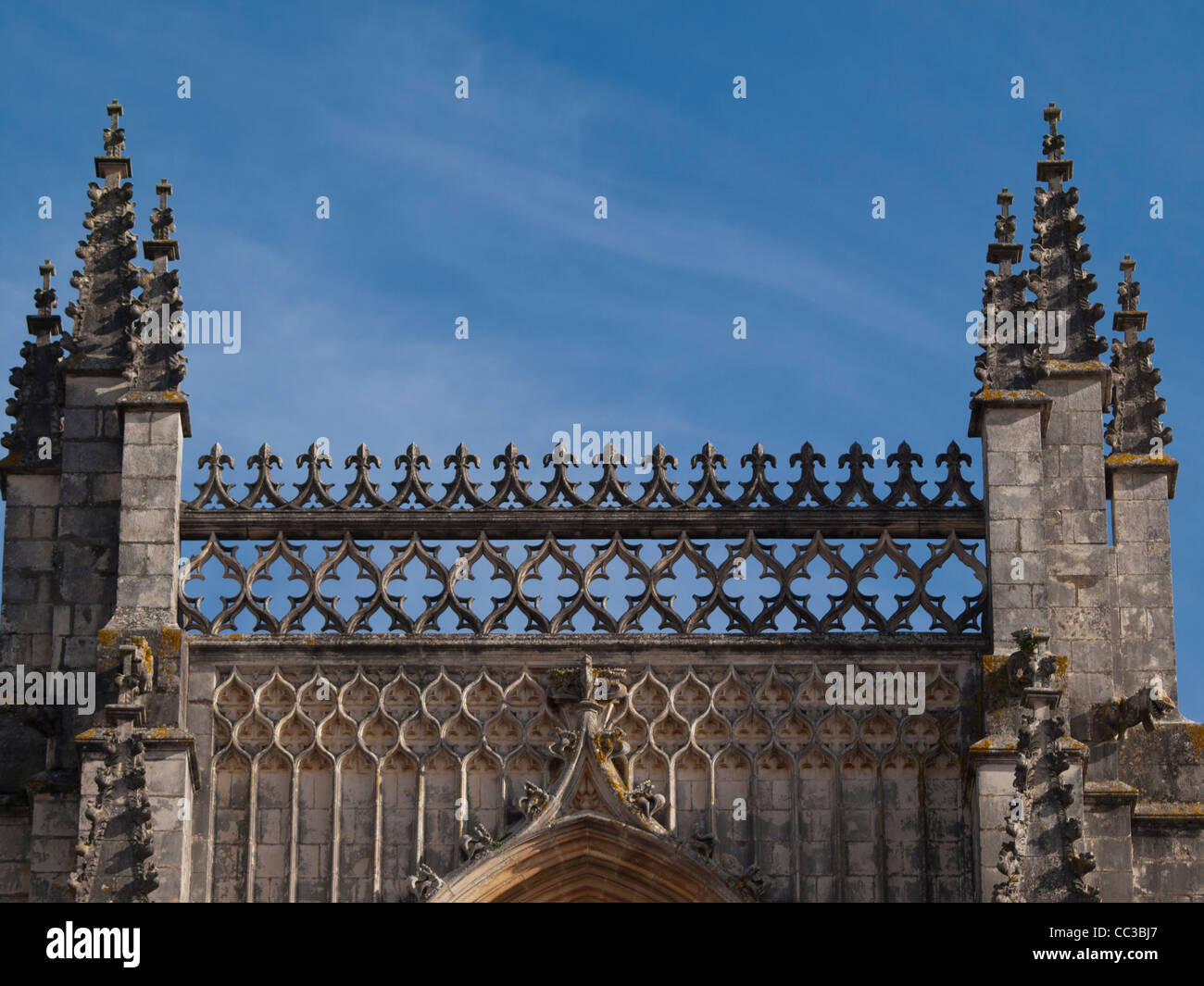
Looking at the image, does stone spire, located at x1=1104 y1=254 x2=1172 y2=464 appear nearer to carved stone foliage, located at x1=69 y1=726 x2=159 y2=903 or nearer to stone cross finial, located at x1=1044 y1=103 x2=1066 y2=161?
stone cross finial, located at x1=1044 y1=103 x2=1066 y2=161

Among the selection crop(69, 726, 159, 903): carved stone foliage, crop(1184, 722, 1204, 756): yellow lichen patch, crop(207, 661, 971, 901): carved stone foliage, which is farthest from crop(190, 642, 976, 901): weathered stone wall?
crop(1184, 722, 1204, 756): yellow lichen patch

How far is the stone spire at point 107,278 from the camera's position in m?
27.6

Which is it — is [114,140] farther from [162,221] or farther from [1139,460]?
[1139,460]

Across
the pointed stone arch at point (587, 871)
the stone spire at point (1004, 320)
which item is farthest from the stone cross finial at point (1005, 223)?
the pointed stone arch at point (587, 871)

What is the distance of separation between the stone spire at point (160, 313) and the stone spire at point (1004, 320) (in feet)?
22.8

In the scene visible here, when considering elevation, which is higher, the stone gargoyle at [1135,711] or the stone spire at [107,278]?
the stone spire at [107,278]

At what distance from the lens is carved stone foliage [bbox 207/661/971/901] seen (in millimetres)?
25891

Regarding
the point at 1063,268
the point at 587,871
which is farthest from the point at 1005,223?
the point at 587,871

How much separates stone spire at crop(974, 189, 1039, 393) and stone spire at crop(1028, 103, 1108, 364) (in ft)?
0.67

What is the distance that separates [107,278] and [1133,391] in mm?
9125

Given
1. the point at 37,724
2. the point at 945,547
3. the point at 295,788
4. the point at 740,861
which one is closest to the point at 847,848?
the point at 740,861

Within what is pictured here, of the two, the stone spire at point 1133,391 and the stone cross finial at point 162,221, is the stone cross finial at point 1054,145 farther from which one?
the stone cross finial at point 162,221
